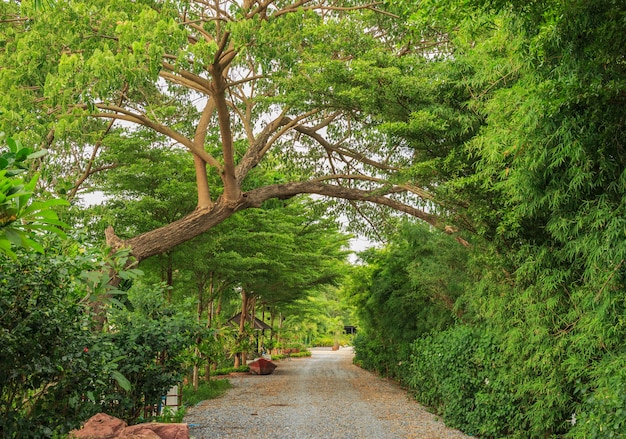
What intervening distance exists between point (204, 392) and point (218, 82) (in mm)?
7516

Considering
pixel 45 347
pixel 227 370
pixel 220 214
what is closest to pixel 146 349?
pixel 45 347

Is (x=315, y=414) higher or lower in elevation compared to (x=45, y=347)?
lower

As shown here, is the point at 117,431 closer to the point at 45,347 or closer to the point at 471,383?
the point at 45,347

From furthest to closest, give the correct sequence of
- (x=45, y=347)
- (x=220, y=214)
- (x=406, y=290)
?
(x=406, y=290) → (x=220, y=214) → (x=45, y=347)

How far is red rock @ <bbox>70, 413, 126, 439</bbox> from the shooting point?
505cm

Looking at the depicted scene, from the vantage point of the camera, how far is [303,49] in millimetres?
8922

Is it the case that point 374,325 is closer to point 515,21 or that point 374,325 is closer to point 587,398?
point 587,398

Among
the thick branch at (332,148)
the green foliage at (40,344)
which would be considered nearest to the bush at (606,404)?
the green foliage at (40,344)

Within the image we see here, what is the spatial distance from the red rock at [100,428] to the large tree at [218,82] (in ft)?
9.90

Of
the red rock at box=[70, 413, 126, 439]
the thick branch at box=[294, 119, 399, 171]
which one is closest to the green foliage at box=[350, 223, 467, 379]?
the thick branch at box=[294, 119, 399, 171]

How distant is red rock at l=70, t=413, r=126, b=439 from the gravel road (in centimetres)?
203

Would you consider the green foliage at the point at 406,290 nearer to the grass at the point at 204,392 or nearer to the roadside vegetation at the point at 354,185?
the roadside vegetation at the point at 354,185

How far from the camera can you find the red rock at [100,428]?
5.05 metres

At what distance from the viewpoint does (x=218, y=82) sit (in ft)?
25.0
